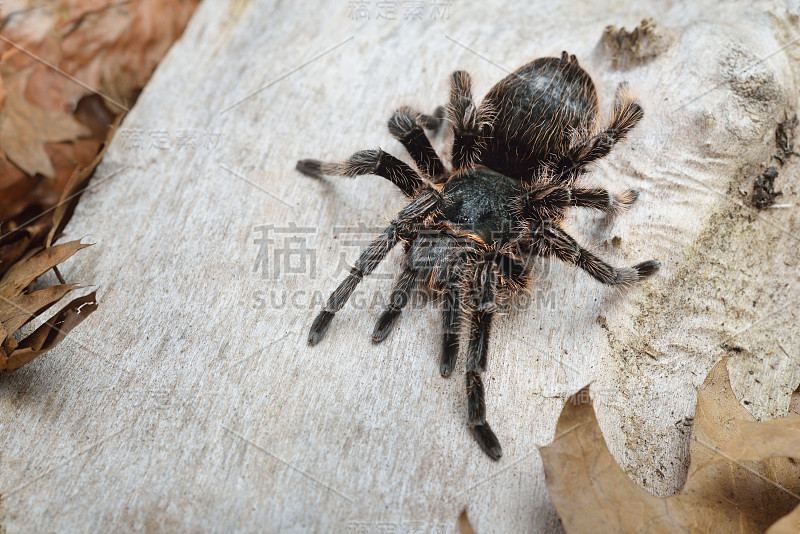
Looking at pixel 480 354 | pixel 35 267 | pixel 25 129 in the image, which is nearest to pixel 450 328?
pixel 480 354

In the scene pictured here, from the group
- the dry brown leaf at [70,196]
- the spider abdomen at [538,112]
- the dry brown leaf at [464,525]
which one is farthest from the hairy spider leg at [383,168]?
the dry brown leaf at [464,525]

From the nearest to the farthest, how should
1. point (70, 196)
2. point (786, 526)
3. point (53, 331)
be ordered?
point (786, 526) < point (53, 331) < point (70, 196)

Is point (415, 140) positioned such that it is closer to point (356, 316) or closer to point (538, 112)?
point (538, 112)

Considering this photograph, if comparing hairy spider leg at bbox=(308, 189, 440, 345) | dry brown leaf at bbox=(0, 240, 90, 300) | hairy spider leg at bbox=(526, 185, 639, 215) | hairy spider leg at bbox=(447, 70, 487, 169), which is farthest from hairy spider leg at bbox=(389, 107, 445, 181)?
dry brown leaf at bbox=(0, 240, 90, 300)

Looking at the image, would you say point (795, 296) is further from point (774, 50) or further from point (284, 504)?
point (284, 504)

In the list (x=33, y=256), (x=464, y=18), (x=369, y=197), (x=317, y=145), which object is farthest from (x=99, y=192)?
(x=464, y=18)

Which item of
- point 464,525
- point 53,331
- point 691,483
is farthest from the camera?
point 53,331
